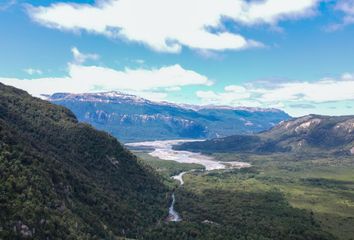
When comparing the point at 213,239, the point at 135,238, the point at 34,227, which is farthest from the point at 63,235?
the point at 213,239

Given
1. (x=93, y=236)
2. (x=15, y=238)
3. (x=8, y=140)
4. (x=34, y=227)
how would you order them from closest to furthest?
(x=15, y=238)
(x=34, y=227)
(x=93, y=236)
(x=8, y=140)

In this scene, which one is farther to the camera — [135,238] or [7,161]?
[135,238]

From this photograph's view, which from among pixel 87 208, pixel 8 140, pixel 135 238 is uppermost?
pixel 8 140

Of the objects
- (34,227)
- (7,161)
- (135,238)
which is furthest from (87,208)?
(34,227)

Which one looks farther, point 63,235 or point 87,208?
point 87,208

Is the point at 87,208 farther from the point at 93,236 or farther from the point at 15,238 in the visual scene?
the point at 15,238

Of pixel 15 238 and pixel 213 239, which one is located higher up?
pixel 15 238

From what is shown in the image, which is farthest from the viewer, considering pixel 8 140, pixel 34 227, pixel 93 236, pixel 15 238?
pixel 8 140

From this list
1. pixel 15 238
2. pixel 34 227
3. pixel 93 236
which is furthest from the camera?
pixel 93 236

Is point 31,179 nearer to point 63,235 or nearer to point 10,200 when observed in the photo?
point 10,200
